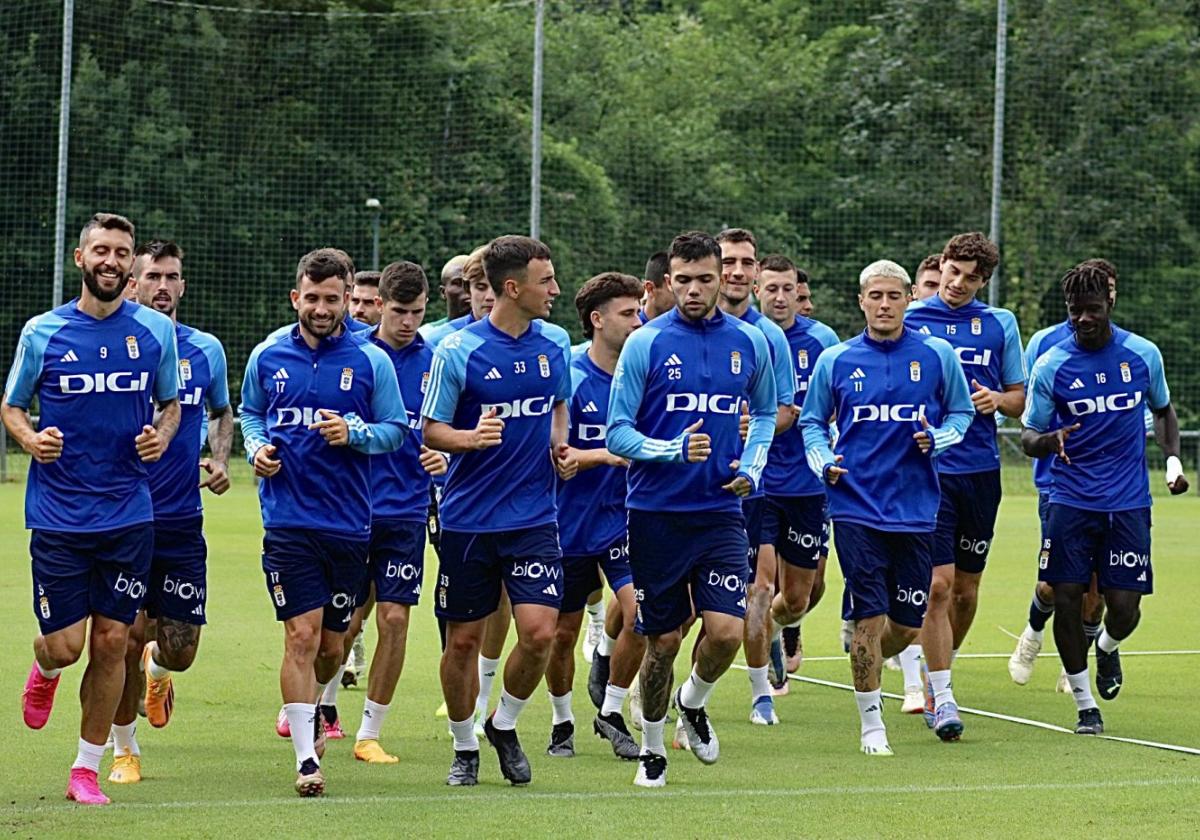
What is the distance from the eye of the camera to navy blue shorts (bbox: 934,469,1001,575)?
1044 cm

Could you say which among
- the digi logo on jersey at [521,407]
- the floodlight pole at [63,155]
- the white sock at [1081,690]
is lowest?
the white sock at [1081,690]

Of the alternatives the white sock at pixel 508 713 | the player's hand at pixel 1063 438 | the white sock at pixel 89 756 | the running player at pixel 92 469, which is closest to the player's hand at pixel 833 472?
the player's hand at pixel 1063 438

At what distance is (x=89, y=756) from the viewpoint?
765 cm

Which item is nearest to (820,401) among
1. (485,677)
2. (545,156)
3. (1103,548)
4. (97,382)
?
(1103,548)

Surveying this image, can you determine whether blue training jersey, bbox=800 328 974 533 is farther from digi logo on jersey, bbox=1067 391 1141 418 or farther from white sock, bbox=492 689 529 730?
white sock, bbox=492 689 529 730

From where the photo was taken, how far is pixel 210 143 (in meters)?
35.5

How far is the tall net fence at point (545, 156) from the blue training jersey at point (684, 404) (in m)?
24.4

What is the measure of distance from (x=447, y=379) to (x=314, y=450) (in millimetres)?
623

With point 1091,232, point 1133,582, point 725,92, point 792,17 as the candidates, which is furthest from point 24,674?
point 792,17

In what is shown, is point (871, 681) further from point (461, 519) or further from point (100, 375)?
point (100, 375)

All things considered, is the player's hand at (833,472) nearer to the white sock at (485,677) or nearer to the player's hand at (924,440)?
the player's hand at (924,440)

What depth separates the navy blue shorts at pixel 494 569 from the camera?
8109 millimetres

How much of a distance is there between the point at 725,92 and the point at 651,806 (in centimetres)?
3484

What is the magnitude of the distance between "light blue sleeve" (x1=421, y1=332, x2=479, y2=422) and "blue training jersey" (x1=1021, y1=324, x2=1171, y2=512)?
3.36 meters
